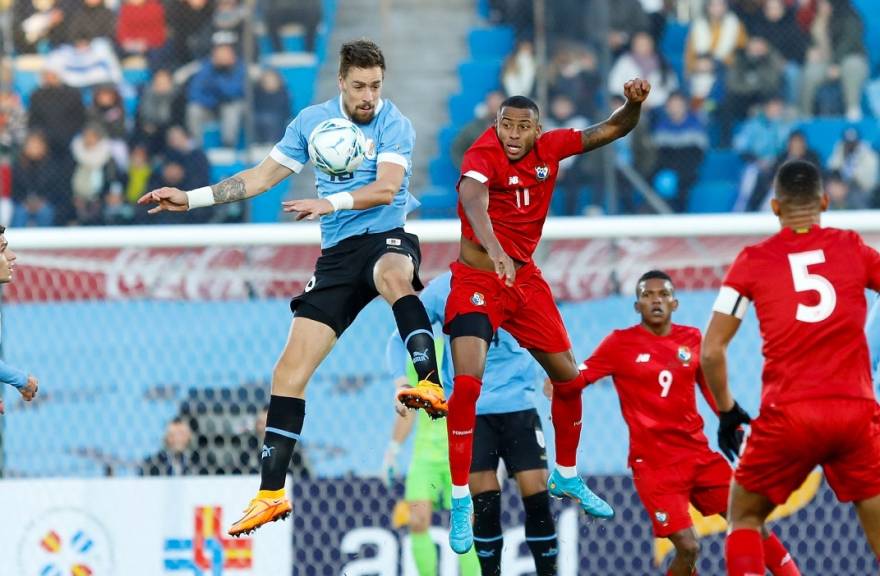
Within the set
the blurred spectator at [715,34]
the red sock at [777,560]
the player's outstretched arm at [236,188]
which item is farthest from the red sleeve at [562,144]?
the blurred spectator at [715,34]

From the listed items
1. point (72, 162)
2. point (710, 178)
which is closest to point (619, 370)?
point (710, 178)

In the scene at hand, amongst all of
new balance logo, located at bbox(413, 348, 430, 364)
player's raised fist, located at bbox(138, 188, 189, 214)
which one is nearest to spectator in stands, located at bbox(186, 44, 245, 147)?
player's raised fist, located at bbox(138, 188, 189, 214)

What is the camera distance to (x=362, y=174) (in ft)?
23.5

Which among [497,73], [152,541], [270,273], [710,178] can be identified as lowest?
[152,541]

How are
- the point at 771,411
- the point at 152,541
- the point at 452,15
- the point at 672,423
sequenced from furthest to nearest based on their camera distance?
1. the point at 452,15
2. the point at 152,541
3. the point at 672,423
4. the point at 771,411

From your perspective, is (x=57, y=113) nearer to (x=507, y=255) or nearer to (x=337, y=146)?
(x=337, y=146)

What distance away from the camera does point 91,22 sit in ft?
45.5

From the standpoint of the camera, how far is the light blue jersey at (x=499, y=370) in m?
8.40

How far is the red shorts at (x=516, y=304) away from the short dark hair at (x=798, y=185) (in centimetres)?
140

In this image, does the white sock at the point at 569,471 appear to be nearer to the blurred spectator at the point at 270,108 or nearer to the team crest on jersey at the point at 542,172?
the team crest on jersey at the point at 542,172

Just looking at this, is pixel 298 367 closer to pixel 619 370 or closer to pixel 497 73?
pixel 619 370

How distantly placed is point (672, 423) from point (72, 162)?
666 centimetres

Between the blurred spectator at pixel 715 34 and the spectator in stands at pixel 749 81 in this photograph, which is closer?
the spectator in stands at pixel 749 81

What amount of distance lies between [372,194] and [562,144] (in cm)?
97
